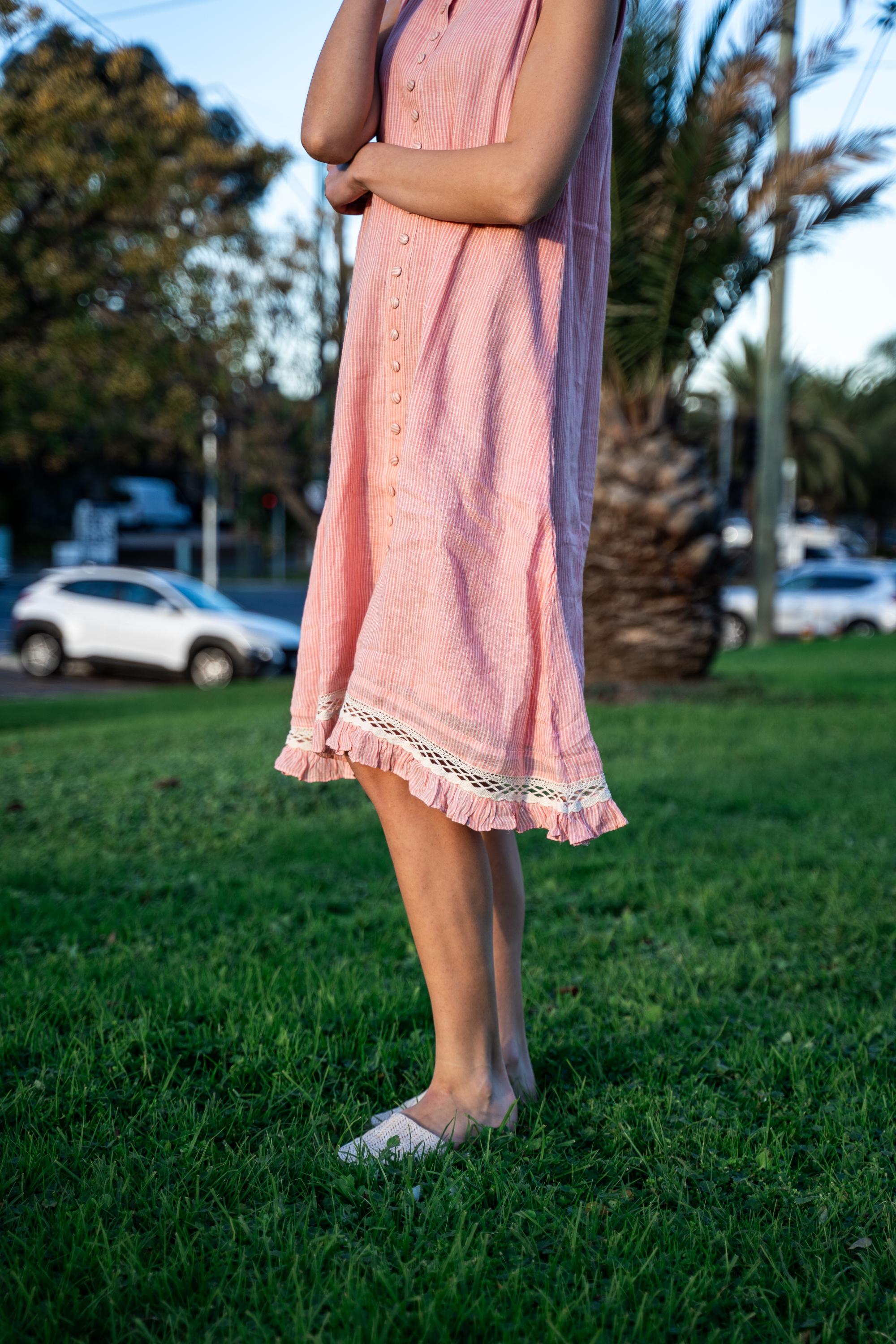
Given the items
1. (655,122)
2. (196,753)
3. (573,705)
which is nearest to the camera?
(573,705)

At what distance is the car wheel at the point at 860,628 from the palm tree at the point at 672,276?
1361cm

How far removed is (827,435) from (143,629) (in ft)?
127

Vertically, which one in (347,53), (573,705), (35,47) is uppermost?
(35,47)

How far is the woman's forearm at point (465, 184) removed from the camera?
1681mm

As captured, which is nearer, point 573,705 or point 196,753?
point 573,705

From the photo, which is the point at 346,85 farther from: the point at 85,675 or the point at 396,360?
the point at 85,675

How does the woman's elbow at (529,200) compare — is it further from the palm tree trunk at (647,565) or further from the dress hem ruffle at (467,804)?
the palm tree trunk at (647,565)

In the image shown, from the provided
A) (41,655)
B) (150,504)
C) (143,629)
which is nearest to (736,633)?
(143,629)

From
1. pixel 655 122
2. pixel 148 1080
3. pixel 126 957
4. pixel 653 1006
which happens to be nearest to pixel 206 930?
pixel 126 957

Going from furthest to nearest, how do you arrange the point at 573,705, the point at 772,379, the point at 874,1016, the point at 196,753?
the point at 772,379 → the point at 196,753 → the point at 874,1016 → the point at 573,705

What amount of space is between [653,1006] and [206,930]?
1.23 metres

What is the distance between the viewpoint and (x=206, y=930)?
9.99 feet

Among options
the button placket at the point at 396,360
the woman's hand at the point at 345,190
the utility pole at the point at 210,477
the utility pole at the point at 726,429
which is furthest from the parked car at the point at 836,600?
the button placket at the point at 396,360

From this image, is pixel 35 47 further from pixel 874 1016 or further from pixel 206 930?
pixel 874 1016
